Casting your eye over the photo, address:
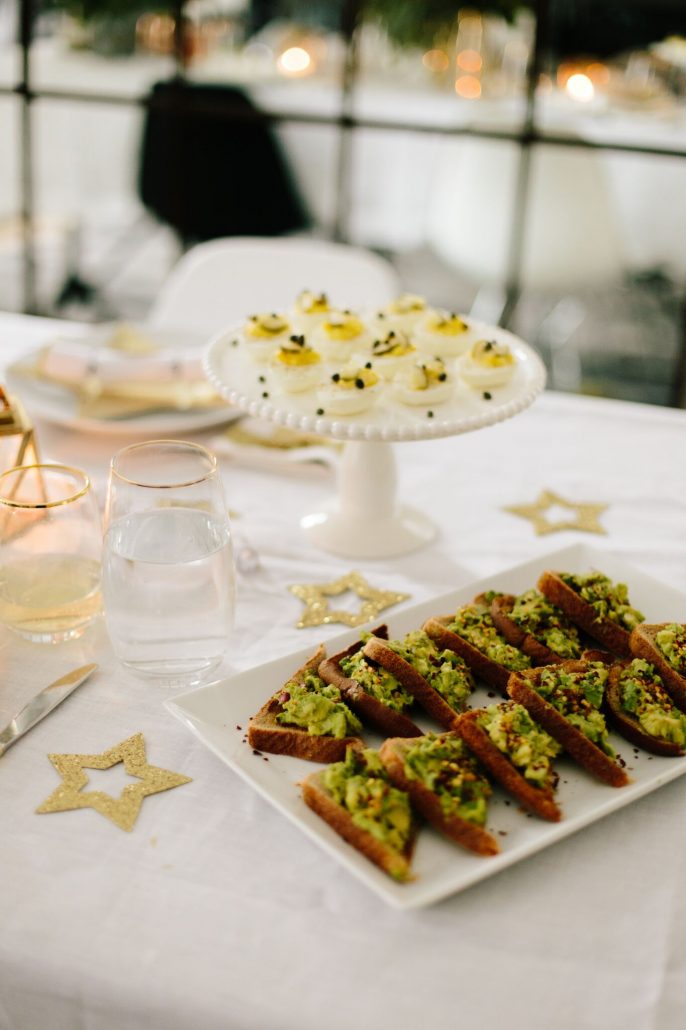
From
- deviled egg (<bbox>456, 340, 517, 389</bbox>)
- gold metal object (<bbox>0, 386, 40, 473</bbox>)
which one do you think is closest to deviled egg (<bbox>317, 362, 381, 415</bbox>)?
deviled egg (<bbox>456, 340, 517, 389</bbox>)

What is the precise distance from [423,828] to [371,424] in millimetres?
441

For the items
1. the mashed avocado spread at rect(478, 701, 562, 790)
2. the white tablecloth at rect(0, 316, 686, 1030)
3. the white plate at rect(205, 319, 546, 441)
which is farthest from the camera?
the white plate at rect(205, 319, 546, 441)

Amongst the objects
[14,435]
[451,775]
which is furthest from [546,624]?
[14,435]

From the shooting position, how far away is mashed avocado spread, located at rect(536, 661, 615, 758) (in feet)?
2.63

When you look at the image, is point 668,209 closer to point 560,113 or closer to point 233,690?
point 560,113

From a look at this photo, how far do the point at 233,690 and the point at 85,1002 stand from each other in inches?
10.5

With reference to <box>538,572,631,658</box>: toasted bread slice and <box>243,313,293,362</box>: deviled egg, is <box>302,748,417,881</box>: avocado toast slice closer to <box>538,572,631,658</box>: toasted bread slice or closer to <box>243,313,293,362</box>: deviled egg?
<box>538,572,631,658</box>: toasted bread slice

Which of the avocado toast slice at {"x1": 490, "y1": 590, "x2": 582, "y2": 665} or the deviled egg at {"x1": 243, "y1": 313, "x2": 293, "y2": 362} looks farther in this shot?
the deviled egg at {"x1": 243, "y1": 313, "x2": 293, "y2": 362}

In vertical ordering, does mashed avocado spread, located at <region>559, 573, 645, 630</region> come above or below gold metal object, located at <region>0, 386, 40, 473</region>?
below

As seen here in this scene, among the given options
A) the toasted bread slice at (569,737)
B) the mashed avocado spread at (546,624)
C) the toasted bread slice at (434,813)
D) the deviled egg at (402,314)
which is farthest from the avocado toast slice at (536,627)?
the deviled egg at (402,314)

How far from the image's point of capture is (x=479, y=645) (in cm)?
91

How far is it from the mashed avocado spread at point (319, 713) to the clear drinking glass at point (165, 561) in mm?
105

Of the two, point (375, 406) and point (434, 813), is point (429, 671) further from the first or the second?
point (375, 406)

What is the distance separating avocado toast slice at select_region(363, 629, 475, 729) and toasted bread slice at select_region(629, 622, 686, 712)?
0.48 ft
